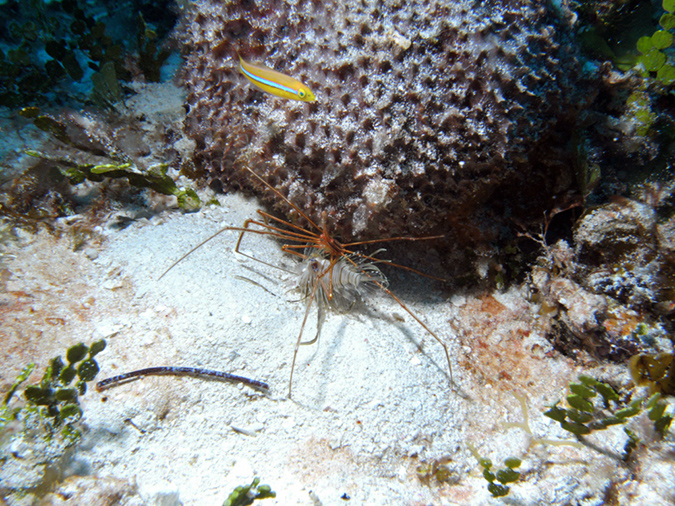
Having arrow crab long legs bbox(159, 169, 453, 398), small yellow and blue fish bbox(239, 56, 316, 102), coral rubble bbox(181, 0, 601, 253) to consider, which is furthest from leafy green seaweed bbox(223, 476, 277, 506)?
small yellow and blue fish bbox(239, 56, 316, 102)

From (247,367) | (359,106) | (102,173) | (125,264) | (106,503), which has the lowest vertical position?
(106,503)

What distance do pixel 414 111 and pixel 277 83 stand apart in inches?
36.1

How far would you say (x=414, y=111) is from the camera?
2070mm

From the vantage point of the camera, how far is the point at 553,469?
5.82 ft

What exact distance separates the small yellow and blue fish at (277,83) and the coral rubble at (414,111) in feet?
1.12

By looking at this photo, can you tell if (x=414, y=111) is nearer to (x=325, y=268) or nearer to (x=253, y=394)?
(x=325, y=268)

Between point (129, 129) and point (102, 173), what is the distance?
2.86ft

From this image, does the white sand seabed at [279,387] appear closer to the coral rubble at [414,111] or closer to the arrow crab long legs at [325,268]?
the arrow crab long legs at [325,268]

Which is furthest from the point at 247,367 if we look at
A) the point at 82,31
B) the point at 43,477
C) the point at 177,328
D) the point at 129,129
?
the point at 82,31

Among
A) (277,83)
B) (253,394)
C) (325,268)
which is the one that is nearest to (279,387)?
(253,394)

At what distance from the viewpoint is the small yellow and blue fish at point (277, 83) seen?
186 cm

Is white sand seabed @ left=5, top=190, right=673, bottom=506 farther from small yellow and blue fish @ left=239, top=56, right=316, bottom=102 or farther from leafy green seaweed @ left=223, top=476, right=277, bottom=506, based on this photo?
small yellow and blue fish @ left=239, top=56, right=316, bottom=102

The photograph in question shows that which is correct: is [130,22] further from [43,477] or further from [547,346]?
[547,346]

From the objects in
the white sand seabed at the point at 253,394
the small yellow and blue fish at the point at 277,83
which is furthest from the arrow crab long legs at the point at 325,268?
the small yellow and blue fish at the point at 277,83
